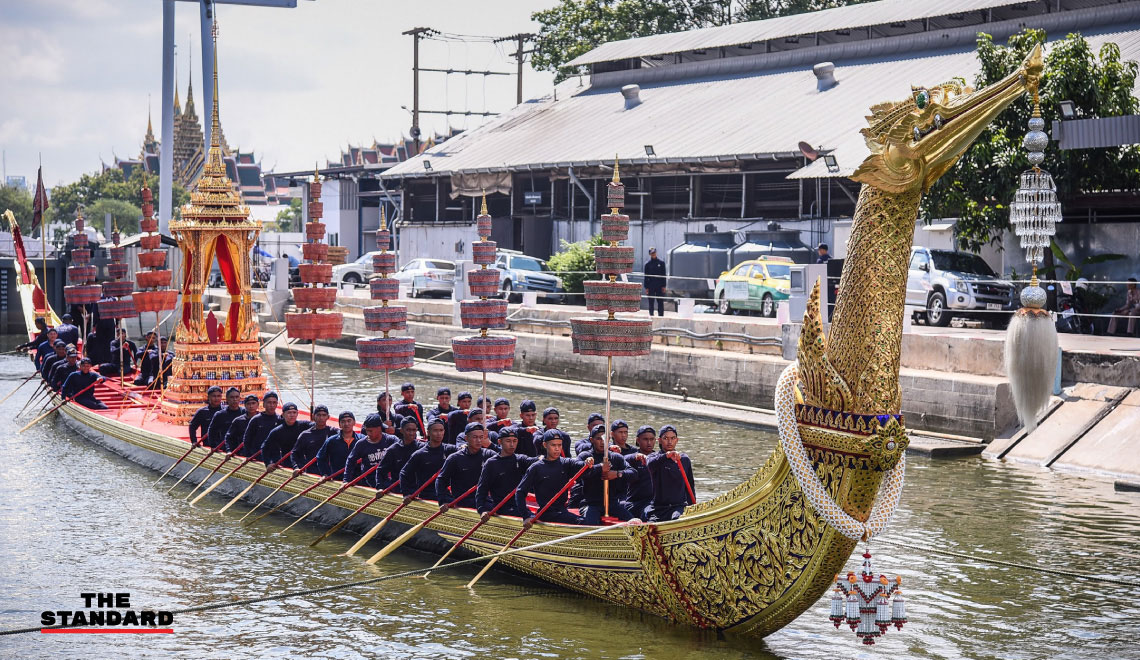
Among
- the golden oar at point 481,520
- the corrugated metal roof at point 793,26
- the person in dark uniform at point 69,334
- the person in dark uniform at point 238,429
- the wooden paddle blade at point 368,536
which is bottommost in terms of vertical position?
the wooden paddle blade at point 368,536

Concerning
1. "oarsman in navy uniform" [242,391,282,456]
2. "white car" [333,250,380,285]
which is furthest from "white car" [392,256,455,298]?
"oarsman in navy uniform" [242,391,282,456]

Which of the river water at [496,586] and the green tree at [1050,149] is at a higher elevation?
the green tree at [1050,149]

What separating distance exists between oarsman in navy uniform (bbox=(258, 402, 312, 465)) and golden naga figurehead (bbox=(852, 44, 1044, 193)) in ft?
28.4

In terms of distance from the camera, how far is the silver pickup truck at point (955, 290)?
23484 mm

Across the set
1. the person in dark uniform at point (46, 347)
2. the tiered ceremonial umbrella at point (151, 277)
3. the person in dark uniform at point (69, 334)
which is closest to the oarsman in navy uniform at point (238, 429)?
the tiered ceremonial umbrella at point (151, 277)

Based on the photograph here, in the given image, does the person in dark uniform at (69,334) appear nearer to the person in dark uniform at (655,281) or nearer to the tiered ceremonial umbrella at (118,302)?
the tiered ceremonial umbrella at (118,302)

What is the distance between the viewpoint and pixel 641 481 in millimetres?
11758

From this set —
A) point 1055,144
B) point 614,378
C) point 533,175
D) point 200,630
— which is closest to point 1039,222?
point 200,630

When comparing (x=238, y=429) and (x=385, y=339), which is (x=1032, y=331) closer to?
(x=385, y=339)

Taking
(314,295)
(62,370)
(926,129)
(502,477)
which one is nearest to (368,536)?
(502,477)

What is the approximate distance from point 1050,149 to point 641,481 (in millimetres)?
13213

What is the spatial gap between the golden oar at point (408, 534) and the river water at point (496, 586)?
6.5 inches

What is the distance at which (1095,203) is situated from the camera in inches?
903

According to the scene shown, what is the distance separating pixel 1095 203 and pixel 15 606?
18926mm
